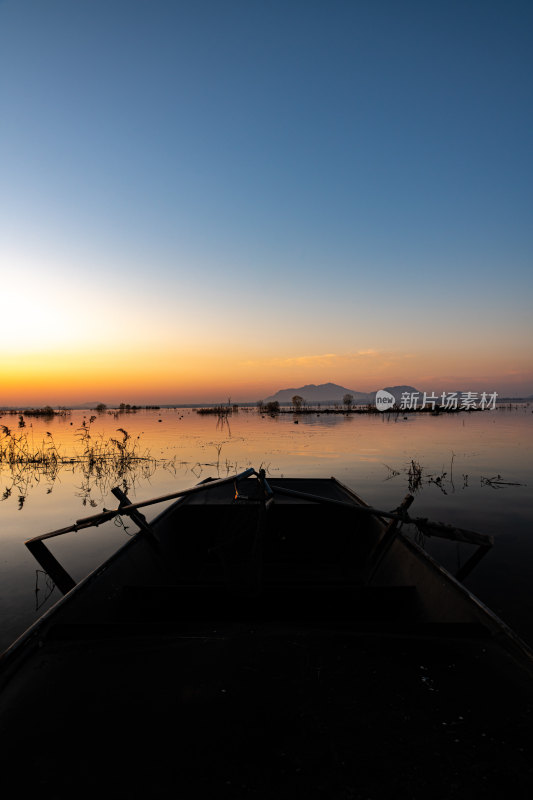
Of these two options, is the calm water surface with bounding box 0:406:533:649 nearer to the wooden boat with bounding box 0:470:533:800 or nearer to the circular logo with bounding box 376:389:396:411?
the wooden boat with bounding box 0:470:533:800

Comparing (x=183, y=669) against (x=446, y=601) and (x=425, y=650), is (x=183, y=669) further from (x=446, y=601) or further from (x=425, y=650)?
(x=446, y=601)

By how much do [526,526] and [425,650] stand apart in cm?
774

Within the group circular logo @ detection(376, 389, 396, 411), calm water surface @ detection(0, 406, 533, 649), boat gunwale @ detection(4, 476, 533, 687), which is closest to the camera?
boat gunwale @ detection(4, 476, 533, 687)

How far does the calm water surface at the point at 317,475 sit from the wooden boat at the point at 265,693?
7.91ft

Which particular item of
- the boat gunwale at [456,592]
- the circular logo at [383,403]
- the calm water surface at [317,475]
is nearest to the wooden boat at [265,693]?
the boat gunwale at [456,592]

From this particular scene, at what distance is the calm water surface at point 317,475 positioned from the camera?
6.61 metres

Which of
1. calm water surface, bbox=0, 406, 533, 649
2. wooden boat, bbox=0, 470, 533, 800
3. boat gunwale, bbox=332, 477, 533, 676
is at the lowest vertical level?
calm water surface, bbox=0, 406, 533, 649

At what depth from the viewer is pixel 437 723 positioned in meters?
2.50

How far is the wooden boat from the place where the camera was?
2127 mm

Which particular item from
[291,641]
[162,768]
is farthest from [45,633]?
[291,641]

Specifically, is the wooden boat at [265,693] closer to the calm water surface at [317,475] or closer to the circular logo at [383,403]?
the calm water surface at [317,475]

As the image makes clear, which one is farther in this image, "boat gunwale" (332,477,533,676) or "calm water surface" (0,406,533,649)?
"calm water surface" (0,406,533,649)

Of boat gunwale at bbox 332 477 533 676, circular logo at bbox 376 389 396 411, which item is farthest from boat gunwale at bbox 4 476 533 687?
circular logo at bbox 376 389 396 411

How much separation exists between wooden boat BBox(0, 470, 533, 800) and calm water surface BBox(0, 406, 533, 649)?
2.41m
